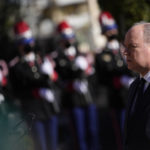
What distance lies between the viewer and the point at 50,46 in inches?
540

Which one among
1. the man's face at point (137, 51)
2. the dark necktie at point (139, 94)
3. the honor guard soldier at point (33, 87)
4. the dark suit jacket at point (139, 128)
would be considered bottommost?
the honor guard soldier at point (33, 87)

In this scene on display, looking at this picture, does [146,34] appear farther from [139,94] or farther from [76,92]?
[76,92]

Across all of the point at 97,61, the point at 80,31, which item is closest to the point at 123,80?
the point at 97,61

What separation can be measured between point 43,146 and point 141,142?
3245 mm

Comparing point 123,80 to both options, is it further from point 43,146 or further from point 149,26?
point 149,26

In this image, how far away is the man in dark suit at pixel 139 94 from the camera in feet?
9.03

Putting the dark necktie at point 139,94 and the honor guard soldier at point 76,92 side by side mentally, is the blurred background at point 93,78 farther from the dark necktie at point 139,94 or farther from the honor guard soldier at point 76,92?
the dark necktie at point 139,94

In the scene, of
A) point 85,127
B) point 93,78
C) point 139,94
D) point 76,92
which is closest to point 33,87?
point 76,92

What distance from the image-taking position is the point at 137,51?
281 cm

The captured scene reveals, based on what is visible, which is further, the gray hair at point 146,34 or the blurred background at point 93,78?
the blurred background at point 93,78

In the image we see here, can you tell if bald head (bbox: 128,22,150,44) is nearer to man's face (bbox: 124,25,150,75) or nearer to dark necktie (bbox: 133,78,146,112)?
man's face (bbox: 124,25,150,75)

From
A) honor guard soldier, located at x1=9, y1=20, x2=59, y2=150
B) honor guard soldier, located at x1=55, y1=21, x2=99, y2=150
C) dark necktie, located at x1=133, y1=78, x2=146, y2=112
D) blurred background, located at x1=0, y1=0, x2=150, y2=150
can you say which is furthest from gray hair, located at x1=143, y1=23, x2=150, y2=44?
honor guard soldier, located at x1=55, y1=21, x2=99, y2=150

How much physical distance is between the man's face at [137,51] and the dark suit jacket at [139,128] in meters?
0.14

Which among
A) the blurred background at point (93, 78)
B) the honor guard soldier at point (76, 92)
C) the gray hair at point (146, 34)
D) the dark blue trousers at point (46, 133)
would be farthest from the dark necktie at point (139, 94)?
the honor guard soldier at point (76, 92)
